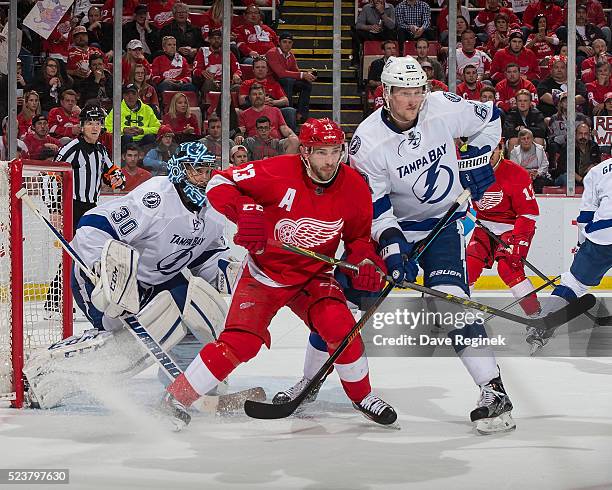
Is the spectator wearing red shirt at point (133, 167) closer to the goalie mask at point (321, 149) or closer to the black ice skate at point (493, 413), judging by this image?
the goalie mask at point (321, 149)

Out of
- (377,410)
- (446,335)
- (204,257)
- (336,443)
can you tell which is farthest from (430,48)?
(336,443)

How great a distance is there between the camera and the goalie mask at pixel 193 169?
141 inches

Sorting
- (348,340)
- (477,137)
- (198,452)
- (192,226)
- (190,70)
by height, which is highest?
(190,70)

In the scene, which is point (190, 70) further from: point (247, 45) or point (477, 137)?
point (477, 137)

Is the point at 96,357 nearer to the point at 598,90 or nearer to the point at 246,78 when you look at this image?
the point at 246,78

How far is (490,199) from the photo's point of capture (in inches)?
222

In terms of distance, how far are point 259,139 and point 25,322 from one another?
11.7 feet

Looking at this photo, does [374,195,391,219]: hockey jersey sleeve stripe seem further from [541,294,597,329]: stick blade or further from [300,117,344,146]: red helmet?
[541,294,597,329]: stick blade

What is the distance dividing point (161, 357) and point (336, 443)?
2.41 ft

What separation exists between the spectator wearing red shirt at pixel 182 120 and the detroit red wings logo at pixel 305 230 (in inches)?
163

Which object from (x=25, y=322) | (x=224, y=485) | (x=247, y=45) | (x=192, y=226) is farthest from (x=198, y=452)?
(x=247, y=45)

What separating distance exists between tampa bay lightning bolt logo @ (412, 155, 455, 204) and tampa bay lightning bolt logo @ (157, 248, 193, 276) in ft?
2.58

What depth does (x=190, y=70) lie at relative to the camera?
758 cm

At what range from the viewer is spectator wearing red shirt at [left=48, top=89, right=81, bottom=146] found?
731 cm
